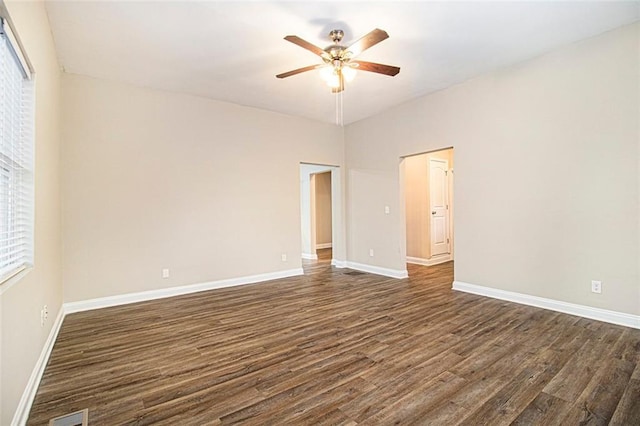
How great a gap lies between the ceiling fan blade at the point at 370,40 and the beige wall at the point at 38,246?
234cm

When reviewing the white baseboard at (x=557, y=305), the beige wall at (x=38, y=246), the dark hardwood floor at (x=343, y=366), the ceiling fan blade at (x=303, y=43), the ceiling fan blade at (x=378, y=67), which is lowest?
the dark hardwood floor at (x=343, y=366)

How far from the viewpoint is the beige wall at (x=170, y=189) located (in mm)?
3834

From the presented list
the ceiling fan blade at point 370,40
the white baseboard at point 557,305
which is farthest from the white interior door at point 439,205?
the ceiling fan blade at point 370,40

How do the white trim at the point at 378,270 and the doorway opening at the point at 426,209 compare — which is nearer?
the white trim at the point at 378,270

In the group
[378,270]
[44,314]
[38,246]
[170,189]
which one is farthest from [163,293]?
[378,270]

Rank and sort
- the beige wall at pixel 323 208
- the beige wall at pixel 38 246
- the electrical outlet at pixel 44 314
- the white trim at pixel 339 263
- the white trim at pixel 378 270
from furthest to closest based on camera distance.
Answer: the beige wall at pixel 323 208 < the white trim at pixel 339 263 < the white trim at pixel 378 270 < the electrical outlet at pixel 44 314 < the beige wall at pixel 38 246

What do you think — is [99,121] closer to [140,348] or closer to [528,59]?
[140,348]

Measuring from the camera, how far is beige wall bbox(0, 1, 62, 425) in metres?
1.65

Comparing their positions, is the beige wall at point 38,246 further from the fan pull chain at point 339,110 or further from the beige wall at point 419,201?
the beige wall at point 419,201

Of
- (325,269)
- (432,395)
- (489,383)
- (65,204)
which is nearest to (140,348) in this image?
(65,204)

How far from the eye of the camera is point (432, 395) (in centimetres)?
198

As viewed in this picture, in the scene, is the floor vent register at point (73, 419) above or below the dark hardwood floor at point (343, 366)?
above

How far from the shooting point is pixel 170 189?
4441 millimetres

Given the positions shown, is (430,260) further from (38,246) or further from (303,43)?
(38,246)
